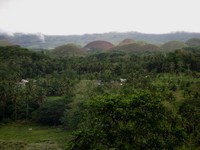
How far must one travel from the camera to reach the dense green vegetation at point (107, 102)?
28.9 metres

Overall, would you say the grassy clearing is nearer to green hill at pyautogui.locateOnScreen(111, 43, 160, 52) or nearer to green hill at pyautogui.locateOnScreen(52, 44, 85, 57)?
green hill at pyautogui.locateOnScreen(52, 44, 85, 57)

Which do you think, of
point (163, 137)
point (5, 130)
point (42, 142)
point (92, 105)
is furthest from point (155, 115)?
point (5, 130)

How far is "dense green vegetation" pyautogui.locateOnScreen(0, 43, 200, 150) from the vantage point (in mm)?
28906

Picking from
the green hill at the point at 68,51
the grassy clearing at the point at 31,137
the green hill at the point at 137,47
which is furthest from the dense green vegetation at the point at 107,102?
the green hill at the point at 137,47

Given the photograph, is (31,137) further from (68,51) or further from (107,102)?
(68,51)

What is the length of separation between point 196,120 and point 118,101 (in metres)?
15.8

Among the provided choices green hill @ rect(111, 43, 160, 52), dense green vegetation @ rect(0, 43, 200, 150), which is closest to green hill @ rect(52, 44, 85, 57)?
green hill @ rect(111, 43, 160, 52)

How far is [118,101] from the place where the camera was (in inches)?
1179

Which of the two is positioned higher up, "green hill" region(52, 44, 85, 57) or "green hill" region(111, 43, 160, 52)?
"green hill" region(111, 43, 160, 52)

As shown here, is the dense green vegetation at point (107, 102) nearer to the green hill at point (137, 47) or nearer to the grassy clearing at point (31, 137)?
the grassy clearing at point (31, 137)

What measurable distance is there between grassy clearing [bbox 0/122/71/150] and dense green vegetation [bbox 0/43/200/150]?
0.76ft

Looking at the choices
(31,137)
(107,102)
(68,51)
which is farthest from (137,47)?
(107,102)

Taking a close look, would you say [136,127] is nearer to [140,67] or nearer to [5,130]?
[5,130]

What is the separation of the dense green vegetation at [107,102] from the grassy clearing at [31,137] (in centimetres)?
23
